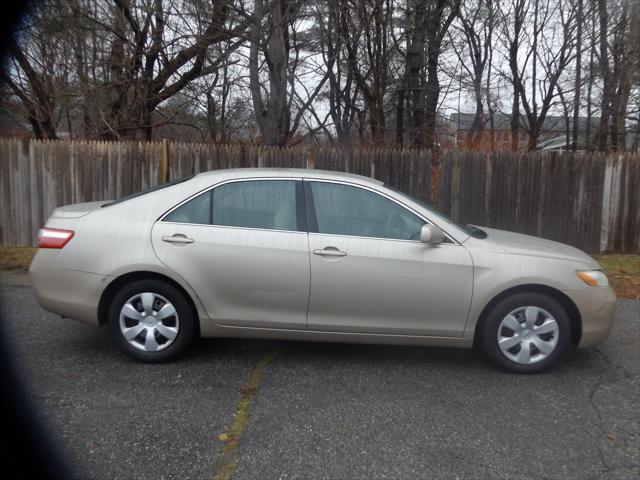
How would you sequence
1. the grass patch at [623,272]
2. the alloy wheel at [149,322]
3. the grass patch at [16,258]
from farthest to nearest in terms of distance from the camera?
1. the grass patch at [16,258]
2. the grass patch at [623,272]
3. the alloy wheel at [149,322]

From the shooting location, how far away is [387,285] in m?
4.06

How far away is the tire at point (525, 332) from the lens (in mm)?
4121

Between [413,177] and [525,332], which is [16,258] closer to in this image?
[413,177]

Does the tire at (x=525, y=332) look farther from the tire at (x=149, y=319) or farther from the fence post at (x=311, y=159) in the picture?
the fence post at (x=311, y=159)

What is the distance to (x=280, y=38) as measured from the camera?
426 inches

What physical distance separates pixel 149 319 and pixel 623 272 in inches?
280

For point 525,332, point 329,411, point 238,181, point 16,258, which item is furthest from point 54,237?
point 16,258

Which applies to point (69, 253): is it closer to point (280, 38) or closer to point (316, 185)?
point (316, 185)

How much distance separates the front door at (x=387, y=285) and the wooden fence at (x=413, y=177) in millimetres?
5102

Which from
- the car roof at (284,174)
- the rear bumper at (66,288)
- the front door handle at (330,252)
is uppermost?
the car roof at (284,174)

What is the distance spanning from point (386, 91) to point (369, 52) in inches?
55.3

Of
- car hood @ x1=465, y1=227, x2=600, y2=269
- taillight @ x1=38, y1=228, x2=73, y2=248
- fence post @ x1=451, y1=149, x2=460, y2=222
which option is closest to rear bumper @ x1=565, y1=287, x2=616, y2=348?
car hood @ x1=465, y1=227, x2=600, y2=269

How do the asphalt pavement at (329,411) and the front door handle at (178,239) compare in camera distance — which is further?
the front door handle at (178,239)

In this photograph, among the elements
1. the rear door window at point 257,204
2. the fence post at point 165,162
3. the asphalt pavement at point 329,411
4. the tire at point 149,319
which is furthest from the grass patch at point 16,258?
the rear door window at point 257,204
